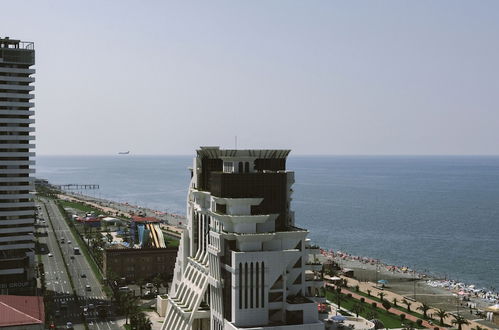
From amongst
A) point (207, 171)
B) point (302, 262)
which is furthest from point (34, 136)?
point (302, 262)

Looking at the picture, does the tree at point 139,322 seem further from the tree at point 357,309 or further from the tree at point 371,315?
the tree at point 371,315

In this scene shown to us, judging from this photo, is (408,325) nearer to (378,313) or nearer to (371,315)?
(371,315)

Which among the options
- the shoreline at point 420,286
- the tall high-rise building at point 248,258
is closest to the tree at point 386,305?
the shoreline at point 420,286

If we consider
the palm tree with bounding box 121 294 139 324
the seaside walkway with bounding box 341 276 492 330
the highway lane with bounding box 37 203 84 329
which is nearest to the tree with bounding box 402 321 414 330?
the seaside walkway with bounding box 341 276 492 330

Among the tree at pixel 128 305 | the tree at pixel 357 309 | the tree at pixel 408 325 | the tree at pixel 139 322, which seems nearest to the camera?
the tree at pixel 139 322

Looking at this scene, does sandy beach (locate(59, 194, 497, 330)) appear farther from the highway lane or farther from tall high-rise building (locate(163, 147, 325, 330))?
the highway lane

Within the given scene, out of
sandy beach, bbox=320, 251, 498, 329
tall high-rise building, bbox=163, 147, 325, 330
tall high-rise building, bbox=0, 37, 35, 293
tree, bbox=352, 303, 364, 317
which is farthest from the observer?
sandy beach, bbox=320, 251, 498, 329
